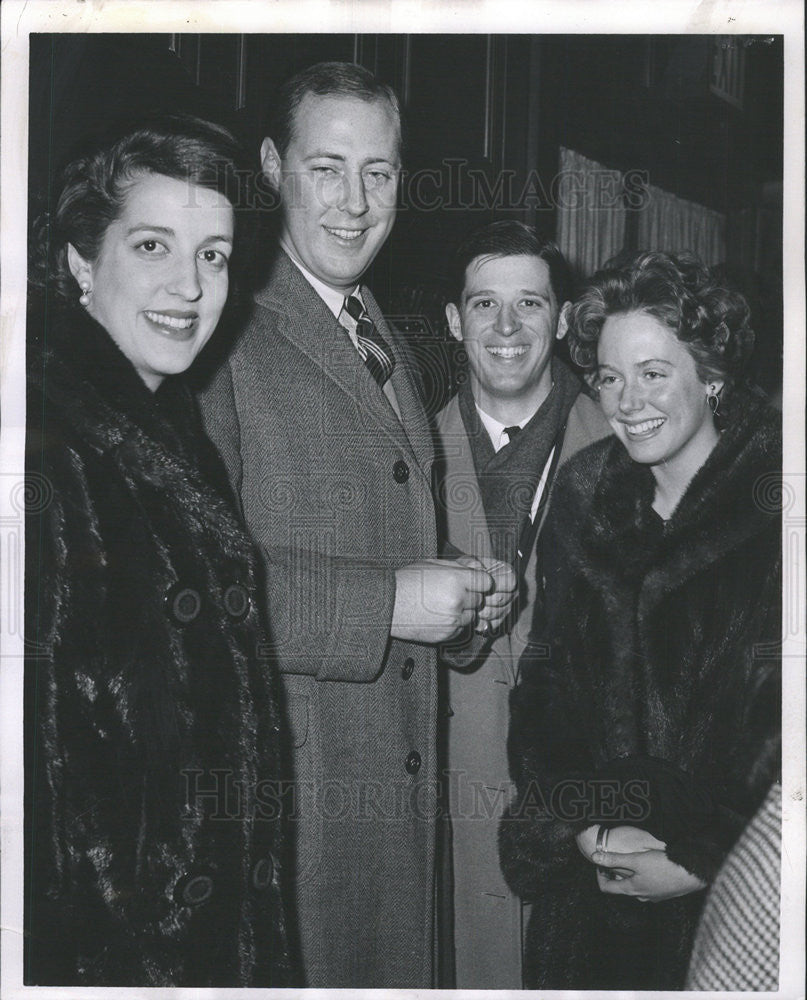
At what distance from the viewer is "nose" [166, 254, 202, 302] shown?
5.92 feet

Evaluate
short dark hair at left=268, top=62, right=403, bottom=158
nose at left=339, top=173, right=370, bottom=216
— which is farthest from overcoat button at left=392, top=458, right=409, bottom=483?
short dark hair at left=268, top=62, right=403, bottom=158

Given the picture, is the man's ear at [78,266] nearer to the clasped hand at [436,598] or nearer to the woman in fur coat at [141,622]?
the woman in fur coat at [141,622]

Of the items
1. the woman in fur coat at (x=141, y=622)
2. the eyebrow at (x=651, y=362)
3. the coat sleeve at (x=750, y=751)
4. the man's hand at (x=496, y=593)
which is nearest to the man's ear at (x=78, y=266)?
the woman in fur coat at (x=141, y=622)

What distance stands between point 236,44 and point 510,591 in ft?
3.59

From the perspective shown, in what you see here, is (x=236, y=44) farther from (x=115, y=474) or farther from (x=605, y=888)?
(x=605, y=888)

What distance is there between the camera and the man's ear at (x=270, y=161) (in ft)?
6.02

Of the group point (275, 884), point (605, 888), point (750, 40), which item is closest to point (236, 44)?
point (750, 40)

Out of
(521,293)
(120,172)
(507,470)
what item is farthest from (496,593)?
(120,172)

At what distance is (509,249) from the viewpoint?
1862 mm

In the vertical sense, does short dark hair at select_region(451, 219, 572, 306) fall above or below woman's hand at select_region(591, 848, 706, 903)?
above

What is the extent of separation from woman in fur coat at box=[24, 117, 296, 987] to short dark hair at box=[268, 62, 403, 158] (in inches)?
3.8

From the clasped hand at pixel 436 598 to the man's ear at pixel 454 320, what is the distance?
405mm

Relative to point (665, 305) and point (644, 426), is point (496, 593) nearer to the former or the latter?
point (644, 426)

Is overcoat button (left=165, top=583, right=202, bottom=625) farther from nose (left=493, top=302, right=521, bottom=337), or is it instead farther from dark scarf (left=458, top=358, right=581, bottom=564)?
nose (left=493, top=302, right=521, bottom=337)
